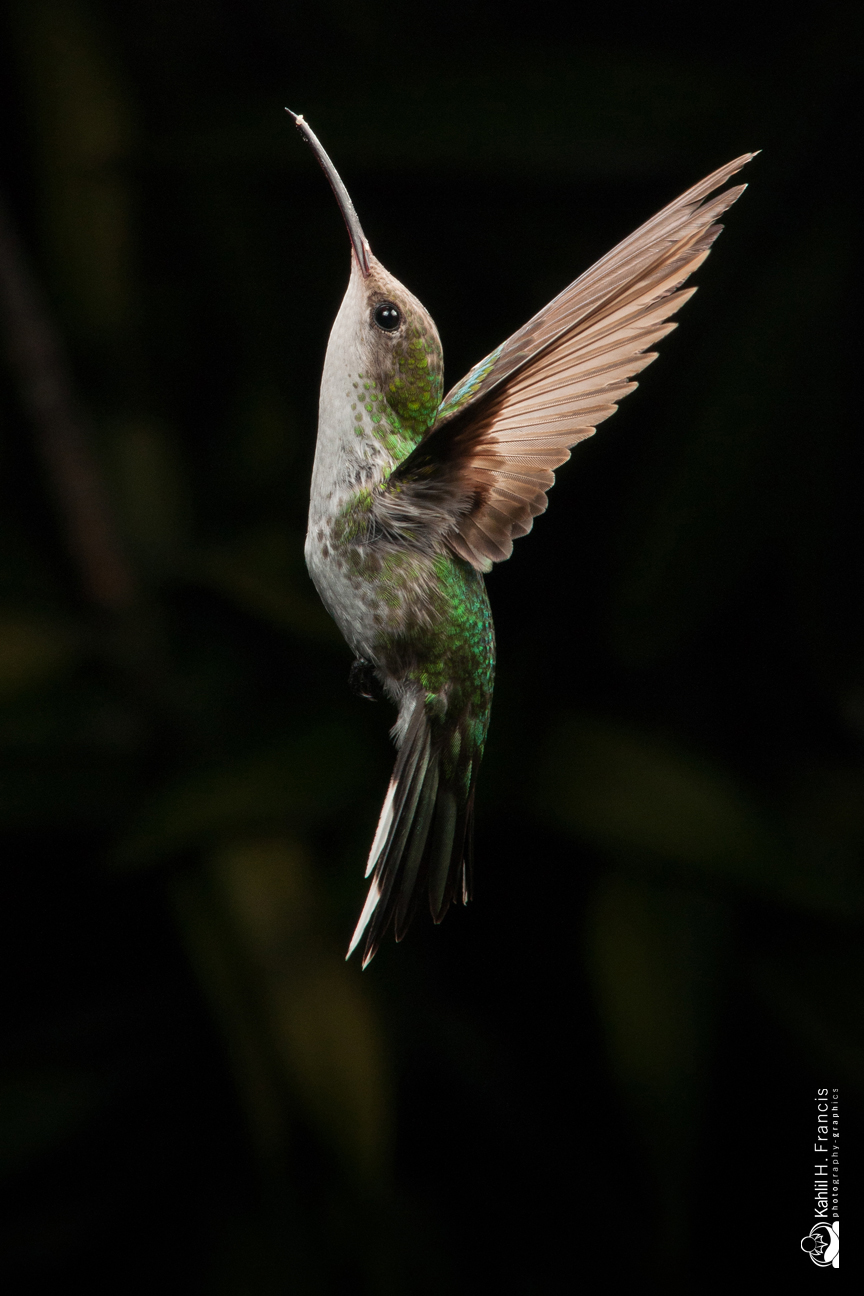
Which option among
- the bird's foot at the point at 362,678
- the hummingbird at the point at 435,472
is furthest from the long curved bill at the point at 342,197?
the bird's foot at the point at 362,678

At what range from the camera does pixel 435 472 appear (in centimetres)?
32

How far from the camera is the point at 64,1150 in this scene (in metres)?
1.17

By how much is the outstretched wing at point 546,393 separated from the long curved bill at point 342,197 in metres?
0.06

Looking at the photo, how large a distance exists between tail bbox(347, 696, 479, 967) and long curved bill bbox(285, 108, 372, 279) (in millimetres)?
153

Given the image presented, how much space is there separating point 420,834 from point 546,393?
0.52 ft

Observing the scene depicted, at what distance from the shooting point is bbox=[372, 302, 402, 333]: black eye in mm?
356

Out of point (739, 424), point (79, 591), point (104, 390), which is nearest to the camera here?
point (739, 424)

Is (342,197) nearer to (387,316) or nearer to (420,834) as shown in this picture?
(387,316)

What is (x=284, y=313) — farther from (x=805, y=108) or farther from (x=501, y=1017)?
(x=501, y=1017)

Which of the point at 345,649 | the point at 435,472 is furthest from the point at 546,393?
the point at 345,649

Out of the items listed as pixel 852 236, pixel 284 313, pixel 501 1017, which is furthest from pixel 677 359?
pixel 501 1017

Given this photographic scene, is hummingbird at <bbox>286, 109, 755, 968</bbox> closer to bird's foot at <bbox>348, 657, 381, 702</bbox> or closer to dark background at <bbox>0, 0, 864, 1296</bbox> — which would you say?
bird's foot at <bbox>348, 657, 381, 702</bbox>

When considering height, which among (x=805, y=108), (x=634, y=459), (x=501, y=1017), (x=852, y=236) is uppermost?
(x=805, y=108)

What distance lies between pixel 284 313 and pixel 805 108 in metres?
0.49
